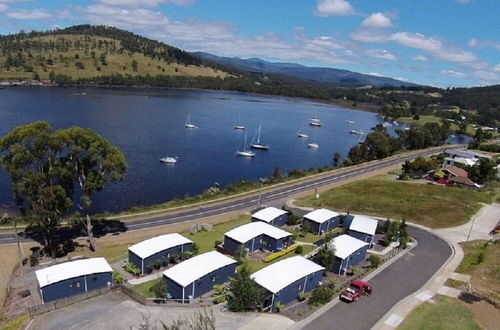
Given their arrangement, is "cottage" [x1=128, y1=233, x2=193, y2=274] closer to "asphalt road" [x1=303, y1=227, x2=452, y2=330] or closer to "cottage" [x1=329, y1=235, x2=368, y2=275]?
"cottage" [x1=329, y1=235, x2=368, y2=275]

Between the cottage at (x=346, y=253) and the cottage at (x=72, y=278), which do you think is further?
the cottage at (x=346, y=253)

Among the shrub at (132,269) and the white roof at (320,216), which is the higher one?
the white roof at (320,216)

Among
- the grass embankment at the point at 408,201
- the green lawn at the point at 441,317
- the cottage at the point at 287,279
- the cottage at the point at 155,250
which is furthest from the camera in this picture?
the grass embankment at the point at 408,201

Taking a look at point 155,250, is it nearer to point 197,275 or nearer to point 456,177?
point 197,275

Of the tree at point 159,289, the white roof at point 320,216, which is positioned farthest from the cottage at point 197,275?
the white roof at point 320,216

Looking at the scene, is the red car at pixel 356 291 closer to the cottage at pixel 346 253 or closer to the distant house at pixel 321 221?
the cottage at pixel 346 253

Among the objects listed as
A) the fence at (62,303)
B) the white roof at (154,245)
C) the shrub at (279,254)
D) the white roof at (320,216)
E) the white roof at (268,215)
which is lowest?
the fence at (62,303)

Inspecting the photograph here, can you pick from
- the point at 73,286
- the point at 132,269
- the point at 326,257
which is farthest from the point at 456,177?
the point at 73,286
